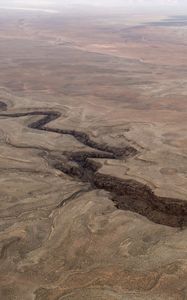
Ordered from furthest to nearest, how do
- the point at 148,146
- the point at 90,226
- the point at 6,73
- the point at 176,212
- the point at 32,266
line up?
the point at 6,73 → the point at 148,146 → the point at 176,212 → the point at 90,226 → the point at 32,266

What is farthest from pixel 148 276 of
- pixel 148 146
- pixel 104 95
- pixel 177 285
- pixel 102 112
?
pixel 104 95

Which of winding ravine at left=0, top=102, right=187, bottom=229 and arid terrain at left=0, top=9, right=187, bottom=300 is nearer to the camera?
arid terrain at left=0, top=9, right=187, bottom=300

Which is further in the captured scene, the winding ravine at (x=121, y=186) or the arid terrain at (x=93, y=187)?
the winding ravine at (x=121, y=186)

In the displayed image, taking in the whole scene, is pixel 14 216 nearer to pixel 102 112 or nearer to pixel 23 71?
pixel 102 112

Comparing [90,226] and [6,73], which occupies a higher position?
[90,226]
